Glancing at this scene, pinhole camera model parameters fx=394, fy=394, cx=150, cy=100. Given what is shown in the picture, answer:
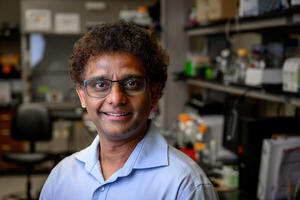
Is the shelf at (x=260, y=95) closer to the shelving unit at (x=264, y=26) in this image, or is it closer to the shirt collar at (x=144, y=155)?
the shelving unit at (x=264, y=26)

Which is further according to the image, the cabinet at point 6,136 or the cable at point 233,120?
the cabinet at point 6,136

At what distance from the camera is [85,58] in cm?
117

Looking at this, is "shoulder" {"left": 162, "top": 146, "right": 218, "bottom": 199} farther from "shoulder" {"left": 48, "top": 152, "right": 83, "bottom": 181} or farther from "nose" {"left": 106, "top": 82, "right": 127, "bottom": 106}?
"shoulder" {"left": 48, "top": 152, "right": 83, "bottom": 181}

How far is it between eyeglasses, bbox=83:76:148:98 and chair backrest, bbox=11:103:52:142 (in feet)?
10.2

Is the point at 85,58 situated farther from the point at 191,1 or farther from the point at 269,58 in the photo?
the point at 191,1

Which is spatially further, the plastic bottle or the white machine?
the plastic bottle

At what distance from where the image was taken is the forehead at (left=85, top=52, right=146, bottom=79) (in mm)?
1088

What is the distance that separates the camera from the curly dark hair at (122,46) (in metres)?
1.10

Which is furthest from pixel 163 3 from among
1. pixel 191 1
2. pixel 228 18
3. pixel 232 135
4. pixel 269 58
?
pixel 232 135

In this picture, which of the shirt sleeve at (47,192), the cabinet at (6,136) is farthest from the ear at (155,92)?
the cabinet at (6,136)

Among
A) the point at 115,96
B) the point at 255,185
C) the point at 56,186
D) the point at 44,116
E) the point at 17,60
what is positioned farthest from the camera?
the point at 17,60

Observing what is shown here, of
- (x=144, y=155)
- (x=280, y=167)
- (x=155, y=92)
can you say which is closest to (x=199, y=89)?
(x=280, y=167)

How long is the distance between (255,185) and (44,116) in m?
2.58

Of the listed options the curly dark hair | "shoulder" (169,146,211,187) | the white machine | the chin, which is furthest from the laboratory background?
"shoulder" (169,146,211,187)
